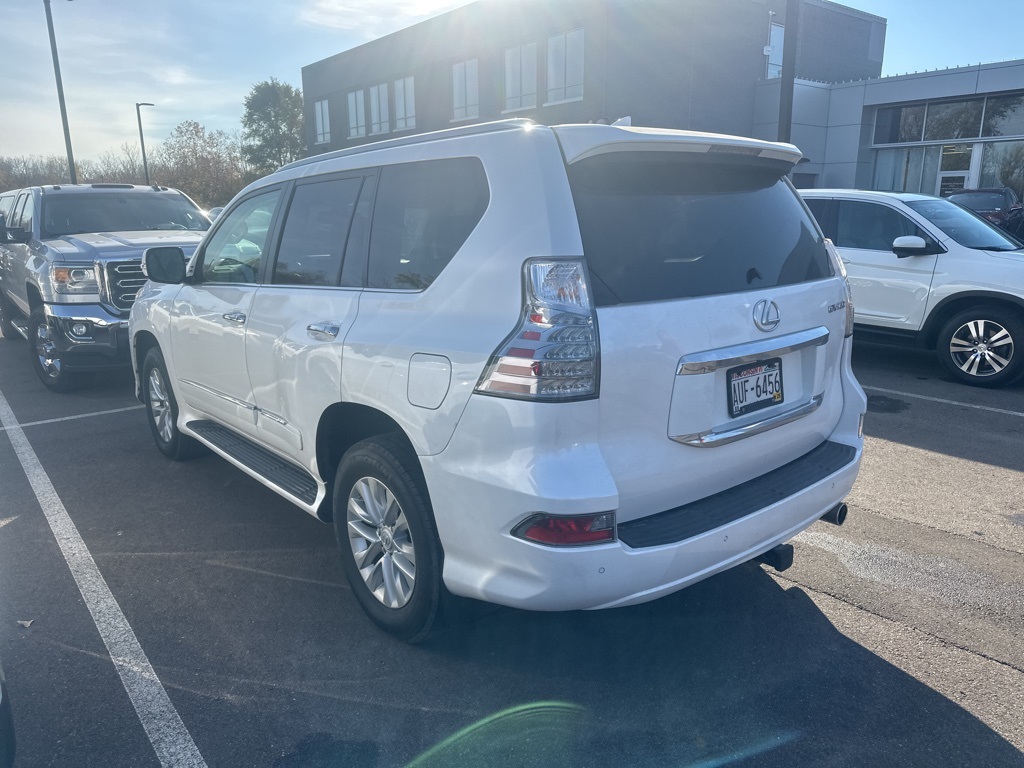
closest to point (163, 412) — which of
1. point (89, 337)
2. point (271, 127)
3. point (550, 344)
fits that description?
point (89, 337)

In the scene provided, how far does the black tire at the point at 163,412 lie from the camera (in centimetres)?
545

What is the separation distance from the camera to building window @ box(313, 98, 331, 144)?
43.0 meters

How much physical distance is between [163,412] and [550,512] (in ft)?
13.5

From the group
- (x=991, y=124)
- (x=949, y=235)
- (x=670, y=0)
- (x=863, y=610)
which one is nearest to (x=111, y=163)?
(x=670, y=0)

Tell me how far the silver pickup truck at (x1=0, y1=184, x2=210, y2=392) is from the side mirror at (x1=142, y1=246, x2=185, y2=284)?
3015 mm

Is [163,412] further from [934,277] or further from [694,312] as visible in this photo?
[934,277]

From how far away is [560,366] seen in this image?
250 centimetres

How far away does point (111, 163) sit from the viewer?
44.3 metres

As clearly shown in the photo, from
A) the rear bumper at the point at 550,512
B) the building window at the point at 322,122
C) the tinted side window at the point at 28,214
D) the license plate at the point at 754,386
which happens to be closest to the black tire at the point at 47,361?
the tinted side window at the point at 28,214

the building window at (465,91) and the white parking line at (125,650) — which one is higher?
the building window at (465,91)

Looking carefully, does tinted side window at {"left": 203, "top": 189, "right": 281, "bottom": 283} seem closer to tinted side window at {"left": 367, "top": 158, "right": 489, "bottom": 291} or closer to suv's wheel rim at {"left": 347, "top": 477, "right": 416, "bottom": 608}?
tinted side window at {"left": 367, "top": 158, "right": 489, "bottom": 291}

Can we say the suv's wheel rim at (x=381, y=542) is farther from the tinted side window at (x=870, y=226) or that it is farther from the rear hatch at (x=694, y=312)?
the tinted side window at (x=870, y=226)

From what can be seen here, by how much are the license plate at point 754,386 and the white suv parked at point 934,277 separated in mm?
5523

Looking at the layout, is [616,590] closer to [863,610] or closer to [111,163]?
[863,610]
